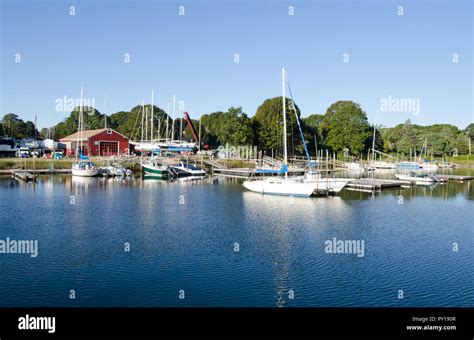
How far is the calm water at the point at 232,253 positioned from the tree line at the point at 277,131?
61.3 metres

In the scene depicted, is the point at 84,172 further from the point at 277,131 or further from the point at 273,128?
the point at 273,128

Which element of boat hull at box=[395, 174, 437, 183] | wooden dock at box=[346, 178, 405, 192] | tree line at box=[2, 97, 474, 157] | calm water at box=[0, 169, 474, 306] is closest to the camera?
calm water at box=[0, 169, 474, 306]

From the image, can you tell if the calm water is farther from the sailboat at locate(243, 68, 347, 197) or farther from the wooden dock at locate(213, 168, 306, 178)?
the wooden dock at locate(213, 168, 306, 178)

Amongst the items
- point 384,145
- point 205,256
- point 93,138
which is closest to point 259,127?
point 93,138

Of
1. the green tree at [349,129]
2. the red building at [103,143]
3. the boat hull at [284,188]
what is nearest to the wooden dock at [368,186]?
the boat hull at [284,188]

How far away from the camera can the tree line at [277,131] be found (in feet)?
349

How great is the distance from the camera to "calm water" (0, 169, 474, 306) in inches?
760

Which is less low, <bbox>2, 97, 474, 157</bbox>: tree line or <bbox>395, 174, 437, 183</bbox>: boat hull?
<bbox>2, 97, 474, 157</bbox>: tree line

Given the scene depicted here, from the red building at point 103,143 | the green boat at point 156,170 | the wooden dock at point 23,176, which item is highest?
the red building at point 103,143

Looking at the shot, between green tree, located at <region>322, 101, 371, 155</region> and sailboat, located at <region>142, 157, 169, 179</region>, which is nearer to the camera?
sailboat, located at <region>142, 157, 169, 179</region>
